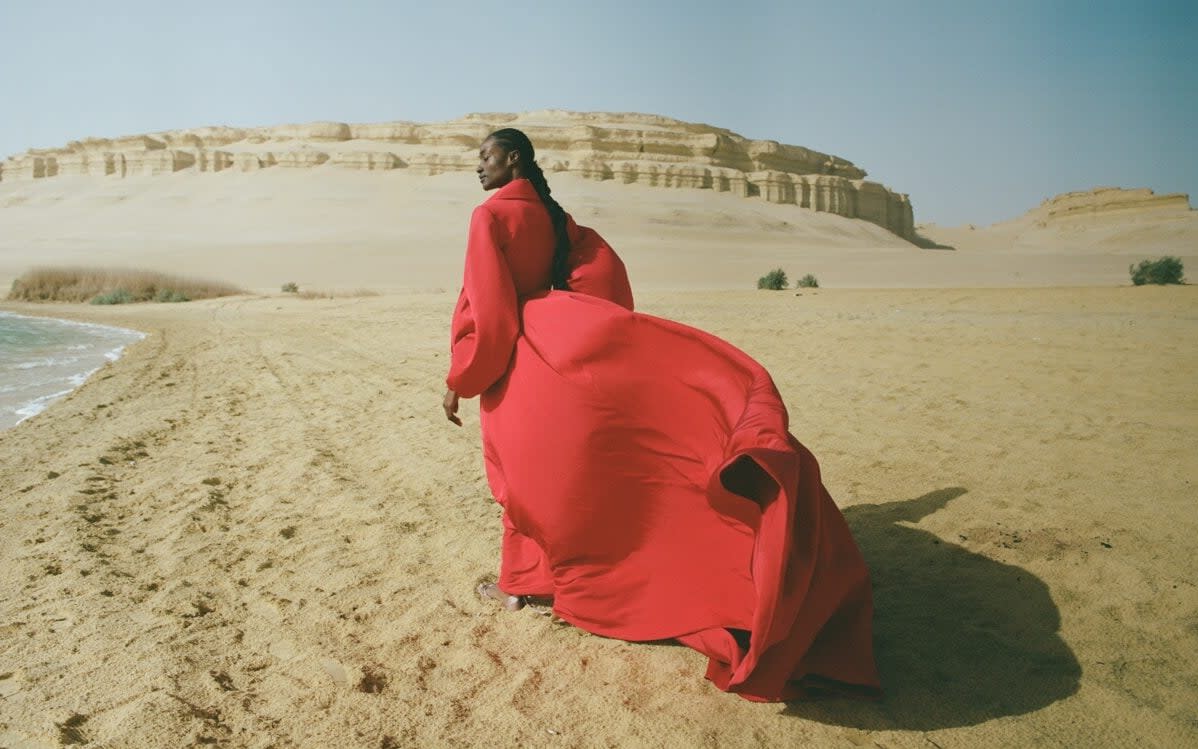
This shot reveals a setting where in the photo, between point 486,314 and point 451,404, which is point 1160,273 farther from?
point 486,314

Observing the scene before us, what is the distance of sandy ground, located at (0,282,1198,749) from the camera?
2.61 m

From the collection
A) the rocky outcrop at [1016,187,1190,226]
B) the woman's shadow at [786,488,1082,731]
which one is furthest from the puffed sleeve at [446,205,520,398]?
the rocky outcrop at [1016,187,1190,226]

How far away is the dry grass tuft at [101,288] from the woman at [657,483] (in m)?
28.7

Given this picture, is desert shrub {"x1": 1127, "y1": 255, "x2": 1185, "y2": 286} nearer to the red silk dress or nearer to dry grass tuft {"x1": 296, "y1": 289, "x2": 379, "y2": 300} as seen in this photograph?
the red silk dress

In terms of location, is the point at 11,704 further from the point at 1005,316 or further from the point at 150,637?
the point at 1005,316

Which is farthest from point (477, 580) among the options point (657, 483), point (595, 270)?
point (595, 270)

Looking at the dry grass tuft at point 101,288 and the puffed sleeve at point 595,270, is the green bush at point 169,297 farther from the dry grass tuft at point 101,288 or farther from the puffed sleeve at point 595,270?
the puffed sleeve at point 595,270

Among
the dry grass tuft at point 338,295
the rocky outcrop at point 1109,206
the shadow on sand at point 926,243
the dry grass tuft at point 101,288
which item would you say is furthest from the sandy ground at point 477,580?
the rocky outcrop at point 1109,206

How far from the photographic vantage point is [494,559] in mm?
4051

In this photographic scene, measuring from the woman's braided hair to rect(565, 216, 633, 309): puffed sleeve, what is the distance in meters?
0.04

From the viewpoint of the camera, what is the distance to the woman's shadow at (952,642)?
2.67 metres

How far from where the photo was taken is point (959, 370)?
9.05 m

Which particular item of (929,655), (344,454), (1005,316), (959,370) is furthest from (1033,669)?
(1005,316)

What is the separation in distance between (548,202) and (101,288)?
104 feet
